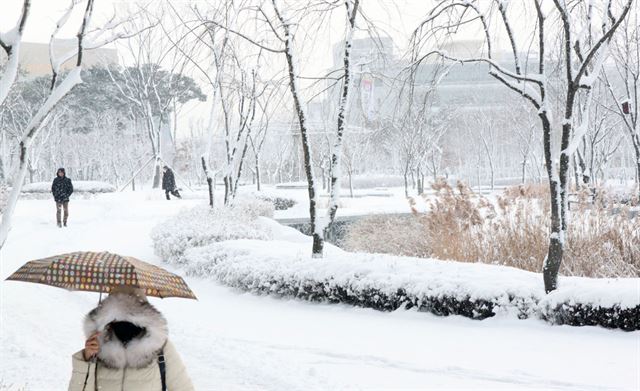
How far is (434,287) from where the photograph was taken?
309 inches

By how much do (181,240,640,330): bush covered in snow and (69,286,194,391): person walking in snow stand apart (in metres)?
5.29

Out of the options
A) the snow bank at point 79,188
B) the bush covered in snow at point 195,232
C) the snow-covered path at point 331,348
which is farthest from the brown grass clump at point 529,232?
the snow bank at point 79,188

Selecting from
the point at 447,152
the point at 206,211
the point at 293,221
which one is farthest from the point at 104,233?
Answer: the point at 447,152

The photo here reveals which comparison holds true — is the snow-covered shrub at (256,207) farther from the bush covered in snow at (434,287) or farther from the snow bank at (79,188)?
the snow bank at (79,188)

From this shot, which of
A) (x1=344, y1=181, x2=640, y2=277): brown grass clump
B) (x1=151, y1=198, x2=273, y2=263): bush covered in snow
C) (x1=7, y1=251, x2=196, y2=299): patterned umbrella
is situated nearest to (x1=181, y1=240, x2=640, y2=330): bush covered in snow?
(x1=344, y1=181, x2=640, y2=277): brown grass clump

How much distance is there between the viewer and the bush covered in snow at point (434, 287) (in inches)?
270

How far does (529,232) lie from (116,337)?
8.09 meters

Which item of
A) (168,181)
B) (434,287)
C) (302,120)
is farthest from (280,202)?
(434,287)

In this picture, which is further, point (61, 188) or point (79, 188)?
point (79, 188)

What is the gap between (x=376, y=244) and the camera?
47.3 ft

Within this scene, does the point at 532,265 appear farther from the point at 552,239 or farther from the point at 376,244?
the point at 376,244

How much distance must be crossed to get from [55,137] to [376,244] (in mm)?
37240

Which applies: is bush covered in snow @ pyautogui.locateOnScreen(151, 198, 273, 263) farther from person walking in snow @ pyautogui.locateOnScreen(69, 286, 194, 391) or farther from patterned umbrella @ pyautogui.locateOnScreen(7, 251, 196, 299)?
person walking in snow @ pyautogui.locateOnScreen(69, 286, 194, 391)

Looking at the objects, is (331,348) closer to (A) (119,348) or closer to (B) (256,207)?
(A) (119,348)
